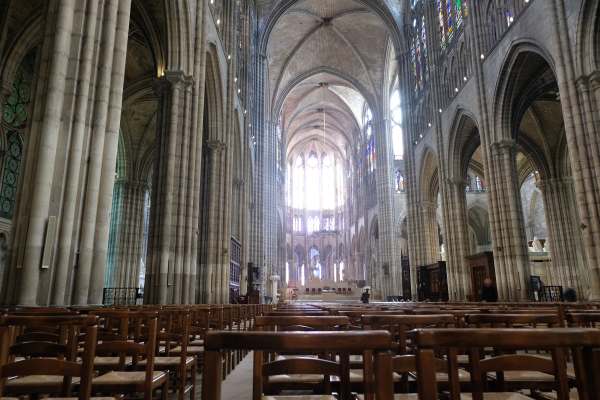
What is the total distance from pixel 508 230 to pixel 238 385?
45.8ft

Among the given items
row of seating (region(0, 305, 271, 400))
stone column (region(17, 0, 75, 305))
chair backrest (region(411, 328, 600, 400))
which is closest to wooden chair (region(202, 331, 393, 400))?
chair backrest (region(411, 328, 600, 400))

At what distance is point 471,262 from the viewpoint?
784 inches

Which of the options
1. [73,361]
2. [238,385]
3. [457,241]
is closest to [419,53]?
[457,241]

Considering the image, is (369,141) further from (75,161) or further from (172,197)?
(75,161)

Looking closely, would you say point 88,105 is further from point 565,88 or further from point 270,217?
point 270,217

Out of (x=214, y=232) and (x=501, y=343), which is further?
(x=214, y=232)

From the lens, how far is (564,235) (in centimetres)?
2244

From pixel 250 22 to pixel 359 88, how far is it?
1456 centimetres

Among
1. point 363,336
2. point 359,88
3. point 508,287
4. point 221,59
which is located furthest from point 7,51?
point 359,88

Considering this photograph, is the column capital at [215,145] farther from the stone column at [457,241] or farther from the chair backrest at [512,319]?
the chair backrest at [512,319]

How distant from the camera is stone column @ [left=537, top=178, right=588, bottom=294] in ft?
69.7

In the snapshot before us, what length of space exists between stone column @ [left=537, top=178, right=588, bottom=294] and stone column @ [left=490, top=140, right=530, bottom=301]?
7768 millimetres

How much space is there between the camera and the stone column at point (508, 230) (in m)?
15.3

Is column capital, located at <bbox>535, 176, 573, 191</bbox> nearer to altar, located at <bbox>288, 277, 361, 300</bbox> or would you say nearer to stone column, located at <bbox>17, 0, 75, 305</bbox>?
altar, located at <bbox>288, 277, 361, 300</bbox>
